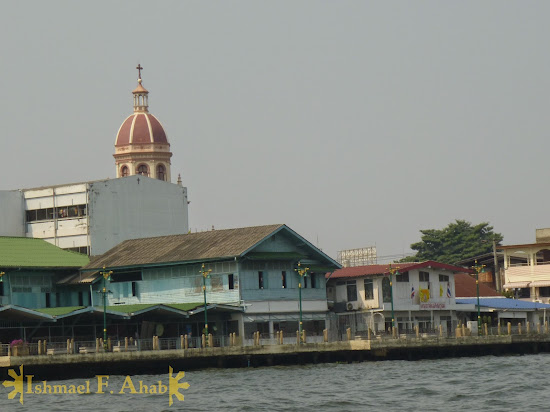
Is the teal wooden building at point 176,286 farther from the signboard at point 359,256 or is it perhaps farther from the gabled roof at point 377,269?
the signboard at point 359,256

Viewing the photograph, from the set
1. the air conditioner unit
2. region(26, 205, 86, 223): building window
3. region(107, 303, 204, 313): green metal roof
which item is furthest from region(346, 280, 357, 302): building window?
region(26, 205, 86, 223): building window

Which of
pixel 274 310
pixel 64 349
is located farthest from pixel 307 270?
pixel 64 349

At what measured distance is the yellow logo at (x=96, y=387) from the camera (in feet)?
204

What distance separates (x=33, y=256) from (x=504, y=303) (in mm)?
34340

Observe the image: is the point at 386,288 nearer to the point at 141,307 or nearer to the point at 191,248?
the point at 191,248

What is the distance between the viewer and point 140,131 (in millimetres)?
143750

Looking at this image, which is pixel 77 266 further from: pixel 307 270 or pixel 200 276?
pixel 307 270

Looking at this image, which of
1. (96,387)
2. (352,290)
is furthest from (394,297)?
(96,387)

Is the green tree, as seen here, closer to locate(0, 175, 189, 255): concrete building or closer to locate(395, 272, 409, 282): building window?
locate(0, 175, 189, 255): concrete building

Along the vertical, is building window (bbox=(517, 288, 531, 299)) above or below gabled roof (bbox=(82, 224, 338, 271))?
below

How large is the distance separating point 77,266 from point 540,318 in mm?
35393

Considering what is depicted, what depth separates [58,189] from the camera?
113250mm

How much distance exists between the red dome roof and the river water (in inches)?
2797

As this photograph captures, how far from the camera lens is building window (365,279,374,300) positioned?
92375 millimetres
